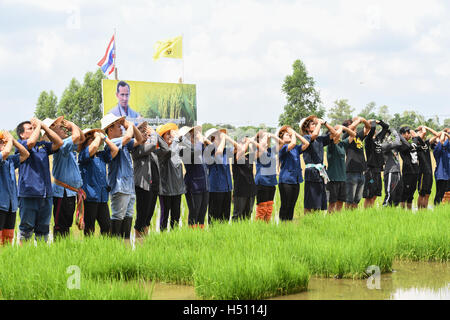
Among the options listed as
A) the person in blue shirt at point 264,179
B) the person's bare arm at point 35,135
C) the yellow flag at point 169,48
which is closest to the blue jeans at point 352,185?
the person in blue shirt at point 264,179

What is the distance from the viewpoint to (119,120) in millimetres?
7332

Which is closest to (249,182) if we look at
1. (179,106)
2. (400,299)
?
(400,299)

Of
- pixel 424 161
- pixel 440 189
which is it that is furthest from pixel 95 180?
pixel 440 189

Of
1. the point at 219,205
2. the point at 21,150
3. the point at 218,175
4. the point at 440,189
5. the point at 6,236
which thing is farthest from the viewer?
the point at 440,189

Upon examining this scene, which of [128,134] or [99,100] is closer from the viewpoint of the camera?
[128,134]

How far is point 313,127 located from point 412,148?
10.0 ft

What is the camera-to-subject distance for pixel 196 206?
8086mm

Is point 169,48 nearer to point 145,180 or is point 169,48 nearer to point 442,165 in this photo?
point 442,165

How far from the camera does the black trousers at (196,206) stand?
8.05 m

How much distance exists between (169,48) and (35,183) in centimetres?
2500

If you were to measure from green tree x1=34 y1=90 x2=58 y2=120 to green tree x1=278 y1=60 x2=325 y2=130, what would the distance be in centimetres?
2391

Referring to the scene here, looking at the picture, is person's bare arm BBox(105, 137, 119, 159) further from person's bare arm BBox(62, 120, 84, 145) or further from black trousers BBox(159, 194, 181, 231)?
black trousers BBox(159, 194, 181, 231)

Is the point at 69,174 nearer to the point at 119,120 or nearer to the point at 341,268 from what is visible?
the point at 119,120

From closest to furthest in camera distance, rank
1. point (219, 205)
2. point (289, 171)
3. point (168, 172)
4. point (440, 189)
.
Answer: point (168, 172), point (219, 205), point (289, 171), point (440, 189)
